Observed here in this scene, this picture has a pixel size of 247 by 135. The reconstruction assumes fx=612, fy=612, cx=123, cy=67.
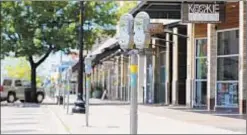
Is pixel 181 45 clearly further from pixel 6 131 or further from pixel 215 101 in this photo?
pixel 6 131

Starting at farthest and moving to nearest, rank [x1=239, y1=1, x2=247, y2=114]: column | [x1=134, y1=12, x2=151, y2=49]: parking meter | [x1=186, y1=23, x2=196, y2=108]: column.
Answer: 1. [x1=186, y1=23, x2=196, y2=108]: column
2. [x1=239, y1=1, x2=247, y2=114]: column
3. [x1=134, y1=12, x2=151, y2=49]: parking meter

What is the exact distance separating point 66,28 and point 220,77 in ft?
56.4

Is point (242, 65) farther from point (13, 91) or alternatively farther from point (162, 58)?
point (13, 91)

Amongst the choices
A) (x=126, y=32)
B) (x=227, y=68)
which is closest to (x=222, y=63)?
(x=227, y=68)

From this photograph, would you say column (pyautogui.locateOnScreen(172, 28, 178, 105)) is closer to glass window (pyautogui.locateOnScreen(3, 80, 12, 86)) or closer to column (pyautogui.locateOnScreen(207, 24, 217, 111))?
column (pyautogui.locateOnScreen(207, 24, 217, 111))

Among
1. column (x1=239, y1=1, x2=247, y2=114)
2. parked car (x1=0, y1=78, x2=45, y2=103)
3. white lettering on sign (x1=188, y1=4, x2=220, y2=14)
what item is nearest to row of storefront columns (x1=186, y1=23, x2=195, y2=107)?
column (x1=239, y1=1, x2=247, y2=114)

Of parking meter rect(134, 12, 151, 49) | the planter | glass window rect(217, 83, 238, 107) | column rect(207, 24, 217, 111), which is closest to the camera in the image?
parking meter rect(134, 12, 151, 49)

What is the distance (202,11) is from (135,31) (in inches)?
237

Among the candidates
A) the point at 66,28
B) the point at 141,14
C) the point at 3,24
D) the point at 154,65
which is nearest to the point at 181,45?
the point at 154,65

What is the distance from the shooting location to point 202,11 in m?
16.0

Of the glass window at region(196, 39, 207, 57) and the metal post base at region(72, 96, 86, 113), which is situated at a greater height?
the glass window at region(196, 39, 207, 57)

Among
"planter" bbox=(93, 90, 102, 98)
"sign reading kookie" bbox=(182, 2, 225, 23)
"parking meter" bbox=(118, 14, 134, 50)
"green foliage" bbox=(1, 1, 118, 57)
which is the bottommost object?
"planter" bbox=(93, 90, 102, 98)

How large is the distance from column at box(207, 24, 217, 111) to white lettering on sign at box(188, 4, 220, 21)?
17181 millimetres

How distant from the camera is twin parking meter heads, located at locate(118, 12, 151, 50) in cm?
1025
